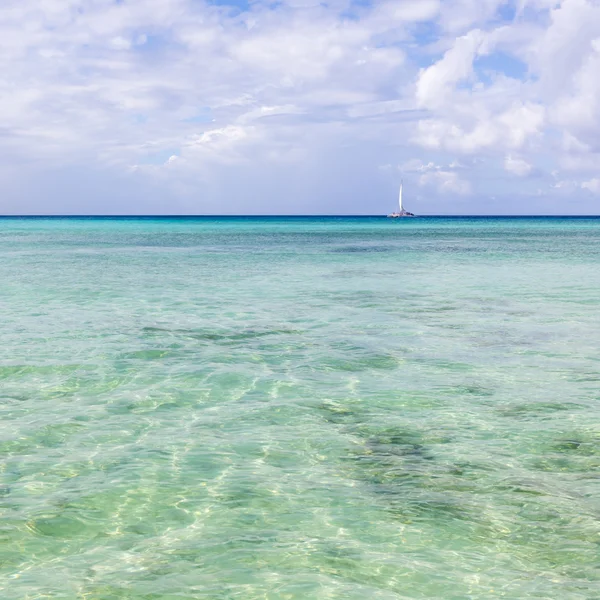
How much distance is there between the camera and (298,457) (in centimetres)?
912

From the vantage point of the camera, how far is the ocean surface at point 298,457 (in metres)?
6.41

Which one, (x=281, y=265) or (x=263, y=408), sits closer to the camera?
(x=263, y=408)

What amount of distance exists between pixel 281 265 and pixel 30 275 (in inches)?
519

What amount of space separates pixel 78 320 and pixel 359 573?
47.2 ft

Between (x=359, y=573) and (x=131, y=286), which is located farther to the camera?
(x=131, y=286)

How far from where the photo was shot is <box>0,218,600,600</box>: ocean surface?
6.41 m

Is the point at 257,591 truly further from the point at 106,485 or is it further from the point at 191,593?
the point at 106,485

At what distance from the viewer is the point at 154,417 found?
35.2 ft

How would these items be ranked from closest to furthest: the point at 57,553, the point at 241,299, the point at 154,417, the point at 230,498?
the point at 57,553 < the point at 230,498 < the point at 154,417 < the point at 241,299

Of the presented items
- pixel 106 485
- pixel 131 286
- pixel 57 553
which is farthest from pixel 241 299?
pixel 57 553

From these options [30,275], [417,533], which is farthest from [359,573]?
[30,275]

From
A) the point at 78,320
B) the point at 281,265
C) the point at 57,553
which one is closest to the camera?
the point at 57,553

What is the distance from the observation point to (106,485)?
8188 millimetres

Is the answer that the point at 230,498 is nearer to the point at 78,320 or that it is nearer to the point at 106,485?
the point at 106,485
